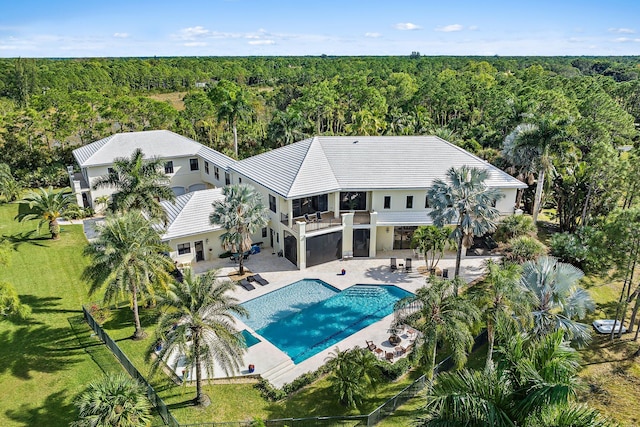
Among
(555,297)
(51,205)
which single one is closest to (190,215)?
(51,205)

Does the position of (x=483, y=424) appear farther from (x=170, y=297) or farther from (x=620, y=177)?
(x=620, y=177)

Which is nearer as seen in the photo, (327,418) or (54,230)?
(327,418)

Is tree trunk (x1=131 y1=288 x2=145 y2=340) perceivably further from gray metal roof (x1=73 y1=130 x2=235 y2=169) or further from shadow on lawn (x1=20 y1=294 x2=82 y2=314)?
gray metal roof (x1=73 y1=130 x2=235 y2=169)

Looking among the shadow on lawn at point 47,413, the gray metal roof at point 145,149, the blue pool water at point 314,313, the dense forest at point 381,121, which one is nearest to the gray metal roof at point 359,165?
the dense forest at point 381,121

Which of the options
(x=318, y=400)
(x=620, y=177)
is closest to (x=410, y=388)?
(x=318, y=400)

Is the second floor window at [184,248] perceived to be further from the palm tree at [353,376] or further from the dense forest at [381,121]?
Answer: the dense forest at [381,121]

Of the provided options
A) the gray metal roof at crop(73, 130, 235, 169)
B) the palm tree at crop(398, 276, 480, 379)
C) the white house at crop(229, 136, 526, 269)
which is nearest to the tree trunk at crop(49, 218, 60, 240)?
the gray metal roof at crop(73, 130, 235, 169)

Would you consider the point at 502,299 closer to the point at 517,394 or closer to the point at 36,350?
the point at 517,394
